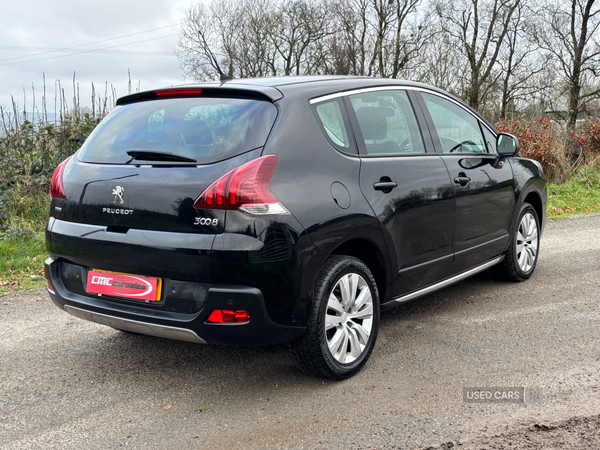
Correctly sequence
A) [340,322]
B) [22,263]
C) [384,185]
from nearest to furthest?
[340,322] < [384,185] < [22,263]

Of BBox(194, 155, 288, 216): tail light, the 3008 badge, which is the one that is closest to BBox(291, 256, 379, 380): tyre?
BBox(194, 155, 288, 216): tail light

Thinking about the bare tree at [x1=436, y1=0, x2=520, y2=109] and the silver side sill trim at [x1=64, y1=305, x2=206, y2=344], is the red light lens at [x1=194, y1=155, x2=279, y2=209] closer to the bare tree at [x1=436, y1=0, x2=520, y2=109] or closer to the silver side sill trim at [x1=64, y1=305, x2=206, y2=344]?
the silver side sill trim at [x1=64, y1=305, x2=206, y2=344]

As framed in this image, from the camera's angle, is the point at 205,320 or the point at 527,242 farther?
the point at 527,242

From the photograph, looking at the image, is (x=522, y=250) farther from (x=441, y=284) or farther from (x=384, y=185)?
(x=384, y=185)

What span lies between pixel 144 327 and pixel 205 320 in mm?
381

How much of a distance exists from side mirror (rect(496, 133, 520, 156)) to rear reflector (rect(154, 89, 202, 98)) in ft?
9.13

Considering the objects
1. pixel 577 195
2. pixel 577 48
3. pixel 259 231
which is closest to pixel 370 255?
pixel 259 231

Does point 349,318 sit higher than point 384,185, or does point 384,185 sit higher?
point 384,185

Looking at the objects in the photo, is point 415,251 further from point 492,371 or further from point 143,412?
point 143,412

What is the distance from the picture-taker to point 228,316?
113 inches

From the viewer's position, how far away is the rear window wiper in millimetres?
3025

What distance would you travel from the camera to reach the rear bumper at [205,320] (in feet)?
9.34

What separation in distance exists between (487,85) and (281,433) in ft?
108

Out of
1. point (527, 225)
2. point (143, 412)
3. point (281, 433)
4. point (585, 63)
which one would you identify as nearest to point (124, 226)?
point (143, 412)
